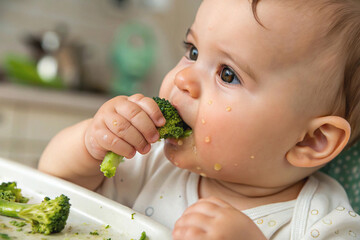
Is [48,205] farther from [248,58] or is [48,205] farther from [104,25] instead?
[104,25]

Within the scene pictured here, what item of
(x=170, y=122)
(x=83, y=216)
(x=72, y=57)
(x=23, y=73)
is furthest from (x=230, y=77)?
(x=72, y=57)

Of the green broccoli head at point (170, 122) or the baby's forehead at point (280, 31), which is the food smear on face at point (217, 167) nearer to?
the green broccoli head at point (170, 122)

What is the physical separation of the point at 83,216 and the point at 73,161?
0.74 feet

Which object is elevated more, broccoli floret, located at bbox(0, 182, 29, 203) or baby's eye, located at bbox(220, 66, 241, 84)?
baby's eye, located at bbox(220, 66, 241, 84)

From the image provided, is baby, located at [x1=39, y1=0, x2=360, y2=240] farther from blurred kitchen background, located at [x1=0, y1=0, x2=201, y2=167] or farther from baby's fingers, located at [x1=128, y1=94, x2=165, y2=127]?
blurred kitchen background, located at [x1=0, y1=0, x2=201, y2=167]

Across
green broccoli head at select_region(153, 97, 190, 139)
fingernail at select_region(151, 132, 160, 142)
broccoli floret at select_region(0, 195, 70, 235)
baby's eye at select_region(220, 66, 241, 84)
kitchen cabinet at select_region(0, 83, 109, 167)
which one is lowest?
kitchen cabinet at select_region(0, 83, 109, 167)

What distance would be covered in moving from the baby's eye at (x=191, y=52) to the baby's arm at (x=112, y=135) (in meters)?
0.16

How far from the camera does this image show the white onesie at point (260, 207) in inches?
32.0

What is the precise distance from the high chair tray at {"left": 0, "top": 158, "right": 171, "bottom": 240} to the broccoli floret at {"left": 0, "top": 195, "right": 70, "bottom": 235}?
1cm

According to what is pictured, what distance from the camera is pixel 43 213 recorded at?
60cm

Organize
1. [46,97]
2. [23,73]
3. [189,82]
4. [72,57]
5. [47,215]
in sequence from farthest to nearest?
[72,57]
[23,73]
[46,97]
[189,82]
[47,215]

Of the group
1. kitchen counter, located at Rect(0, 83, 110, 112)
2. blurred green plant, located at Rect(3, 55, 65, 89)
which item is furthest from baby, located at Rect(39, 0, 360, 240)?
blurred green plant, located at Rect(3, 55, 65, 89)

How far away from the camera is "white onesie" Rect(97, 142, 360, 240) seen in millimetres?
813

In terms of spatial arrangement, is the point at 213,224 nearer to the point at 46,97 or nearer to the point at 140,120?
the point at 140,120
